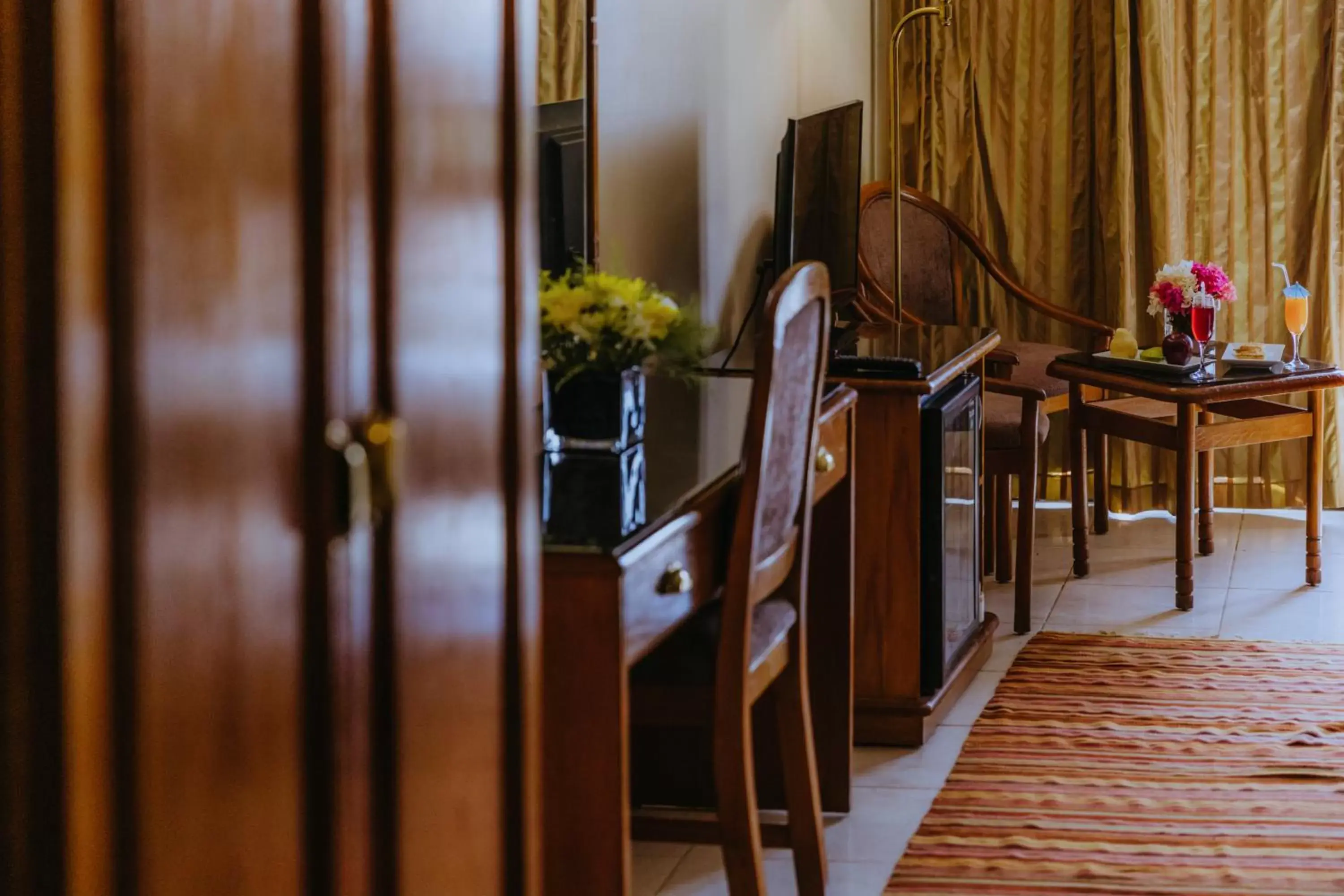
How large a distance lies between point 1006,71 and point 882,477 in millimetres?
2829

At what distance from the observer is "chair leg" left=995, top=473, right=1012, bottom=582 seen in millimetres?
4684

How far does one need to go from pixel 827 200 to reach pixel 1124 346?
1098 mm

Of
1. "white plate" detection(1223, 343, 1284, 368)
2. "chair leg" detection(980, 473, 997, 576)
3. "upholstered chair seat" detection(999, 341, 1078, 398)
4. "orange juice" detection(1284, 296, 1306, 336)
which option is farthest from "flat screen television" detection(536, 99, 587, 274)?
"orange juice" detection(1284, 296, 1306, 336)

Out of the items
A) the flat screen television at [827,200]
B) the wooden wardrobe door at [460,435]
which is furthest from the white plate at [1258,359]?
the wooden wardrobe door at [460,435]

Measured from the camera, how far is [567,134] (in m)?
3.12

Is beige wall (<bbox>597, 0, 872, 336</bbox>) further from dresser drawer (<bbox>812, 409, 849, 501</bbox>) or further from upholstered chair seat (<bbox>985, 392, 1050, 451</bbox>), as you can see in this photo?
upholstered chair seat (<bbox>985, 392, 1050, 451</bbox>)

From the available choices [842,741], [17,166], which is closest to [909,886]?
[842,741]

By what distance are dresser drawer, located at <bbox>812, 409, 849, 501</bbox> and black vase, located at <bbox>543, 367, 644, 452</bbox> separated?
0.34 m

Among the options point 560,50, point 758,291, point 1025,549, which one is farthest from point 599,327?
point 1025,549

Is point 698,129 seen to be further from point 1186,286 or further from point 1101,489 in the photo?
point 1101,489

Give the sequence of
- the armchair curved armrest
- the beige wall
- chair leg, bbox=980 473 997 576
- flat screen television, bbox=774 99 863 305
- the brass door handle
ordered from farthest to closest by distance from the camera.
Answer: the armchair curved armrest < chair leg, bbox=980 473 997 576 < flat screen television, bbox=774 99 863 305 < the beige wall < the brass door handle

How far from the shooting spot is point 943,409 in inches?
134

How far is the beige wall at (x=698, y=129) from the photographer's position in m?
3.50

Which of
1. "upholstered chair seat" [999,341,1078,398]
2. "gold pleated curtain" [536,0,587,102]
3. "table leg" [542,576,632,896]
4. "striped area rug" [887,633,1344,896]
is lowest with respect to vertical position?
"striped area rug" [887,633,1344,896]
